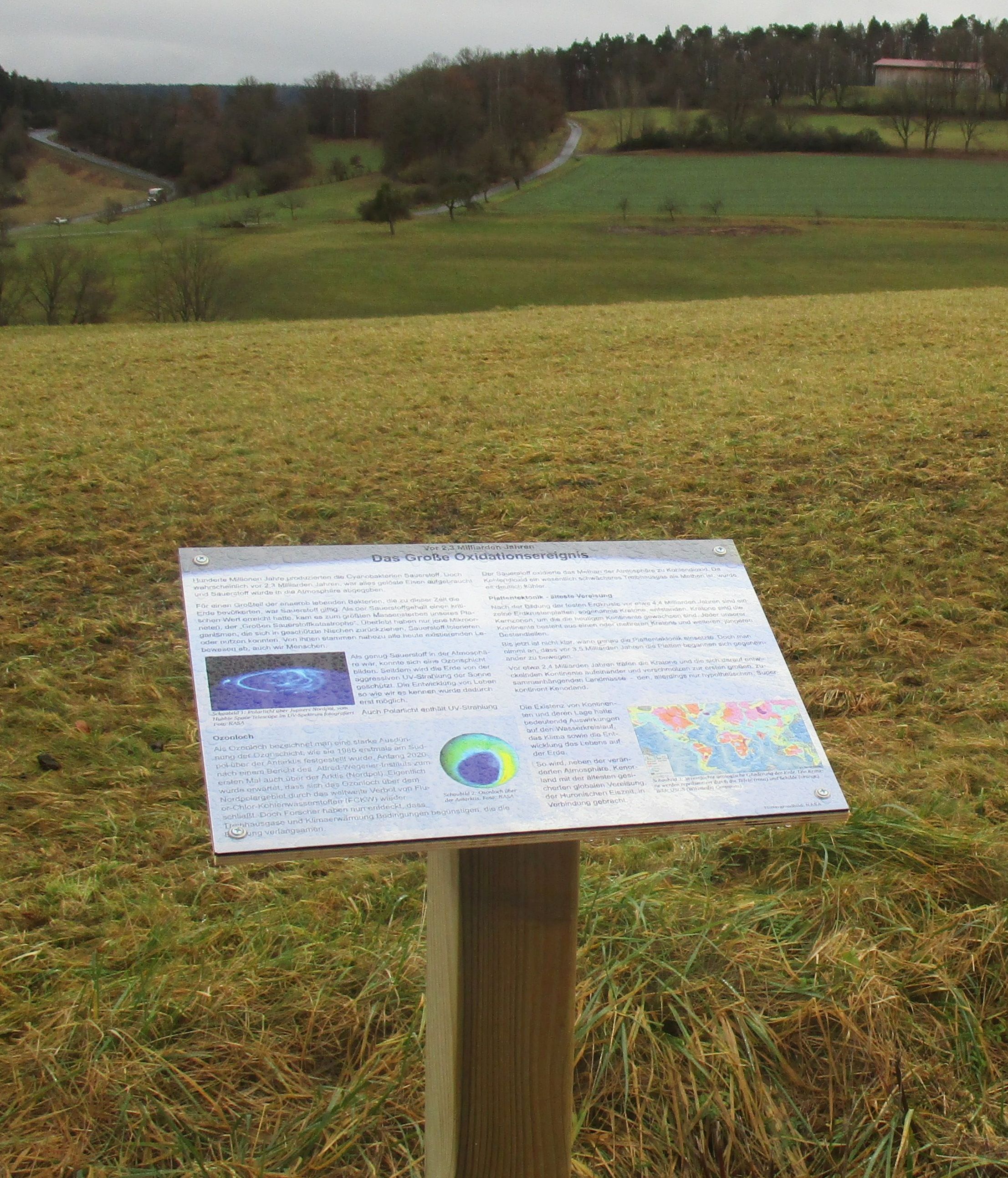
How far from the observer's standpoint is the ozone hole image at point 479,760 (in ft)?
6.50

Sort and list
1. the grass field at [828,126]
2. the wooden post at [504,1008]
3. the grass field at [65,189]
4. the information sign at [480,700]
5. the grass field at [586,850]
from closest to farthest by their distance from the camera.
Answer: the information sign at [480,700] < the wooden post at [504,1008] < the grass field at [586,850] < the grass field at [828,126] < the grass field at [65,189]

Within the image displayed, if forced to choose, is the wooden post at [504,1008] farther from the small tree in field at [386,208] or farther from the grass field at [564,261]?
the small tree in field at [386,208]

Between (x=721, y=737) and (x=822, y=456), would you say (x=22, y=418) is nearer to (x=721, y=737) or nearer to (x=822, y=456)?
(x=822, y=456)

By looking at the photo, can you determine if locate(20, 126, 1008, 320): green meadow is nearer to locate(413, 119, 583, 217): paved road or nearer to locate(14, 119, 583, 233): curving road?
locate(413, 119, 583, 217): paved road

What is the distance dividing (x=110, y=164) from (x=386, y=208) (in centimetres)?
4575

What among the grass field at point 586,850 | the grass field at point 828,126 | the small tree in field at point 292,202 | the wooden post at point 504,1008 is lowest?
the small tree in field at point 292,202

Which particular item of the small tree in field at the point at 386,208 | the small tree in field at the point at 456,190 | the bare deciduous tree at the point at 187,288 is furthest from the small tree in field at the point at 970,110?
the bare deciduous tree at the point at 187,288

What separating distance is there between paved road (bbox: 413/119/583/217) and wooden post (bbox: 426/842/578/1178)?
61.9 meters

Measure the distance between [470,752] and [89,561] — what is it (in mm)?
4389

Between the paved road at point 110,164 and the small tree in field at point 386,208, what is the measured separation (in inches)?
1218

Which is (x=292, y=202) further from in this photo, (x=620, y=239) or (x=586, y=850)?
(x=586, y=850)

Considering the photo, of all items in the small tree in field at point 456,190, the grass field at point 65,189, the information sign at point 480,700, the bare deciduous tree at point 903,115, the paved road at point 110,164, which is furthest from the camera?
the paved road at point 110,164

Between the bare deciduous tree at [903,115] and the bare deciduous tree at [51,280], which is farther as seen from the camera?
the bare deciduous tree at [903,115]

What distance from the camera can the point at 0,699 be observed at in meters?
4.71
